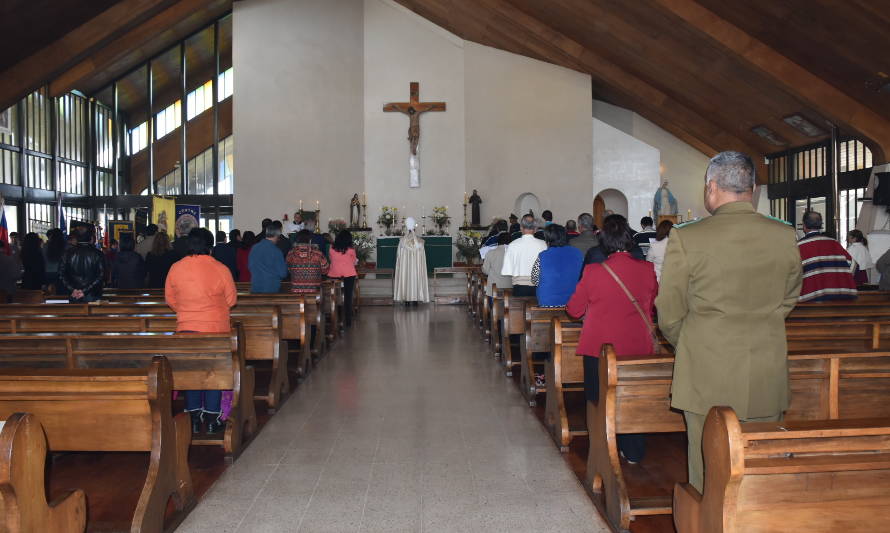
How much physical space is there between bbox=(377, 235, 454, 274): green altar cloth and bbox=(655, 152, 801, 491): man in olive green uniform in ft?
40.7

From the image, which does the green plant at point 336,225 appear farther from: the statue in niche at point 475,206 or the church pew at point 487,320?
the church pew at point 487,320

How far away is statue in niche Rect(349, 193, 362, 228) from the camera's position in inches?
651

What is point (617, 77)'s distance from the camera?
15.3 metres

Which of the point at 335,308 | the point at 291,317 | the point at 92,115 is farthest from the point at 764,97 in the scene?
the point at 92,115

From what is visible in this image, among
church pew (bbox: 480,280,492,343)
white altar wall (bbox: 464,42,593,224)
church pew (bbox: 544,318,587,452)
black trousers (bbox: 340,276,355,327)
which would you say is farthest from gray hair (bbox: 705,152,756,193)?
white altar wall (bbox: 464,42,593,224)

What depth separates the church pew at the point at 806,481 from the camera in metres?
1.92

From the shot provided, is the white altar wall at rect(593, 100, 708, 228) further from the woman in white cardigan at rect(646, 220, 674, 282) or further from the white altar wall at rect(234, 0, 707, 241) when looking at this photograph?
the woman in white cardigan at rect(646, 220, 674, 282)

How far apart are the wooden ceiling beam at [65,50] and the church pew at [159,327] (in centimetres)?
1054

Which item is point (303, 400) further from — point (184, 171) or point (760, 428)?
point (184, 171)

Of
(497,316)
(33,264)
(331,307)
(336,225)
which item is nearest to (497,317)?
(497,316)

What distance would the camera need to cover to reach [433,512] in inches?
134

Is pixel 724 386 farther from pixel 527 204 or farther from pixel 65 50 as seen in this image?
pixel 65 50

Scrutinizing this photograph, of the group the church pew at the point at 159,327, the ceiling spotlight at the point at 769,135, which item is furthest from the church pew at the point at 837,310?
the ceiling spotlight at the point at 769,135

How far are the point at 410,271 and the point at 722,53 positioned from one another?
6216 mm
